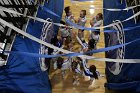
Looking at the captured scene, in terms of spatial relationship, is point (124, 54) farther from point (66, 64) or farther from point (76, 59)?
point (66, 64)

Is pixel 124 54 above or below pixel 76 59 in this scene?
above

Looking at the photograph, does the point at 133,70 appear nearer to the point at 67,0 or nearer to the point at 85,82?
the point at 85,82

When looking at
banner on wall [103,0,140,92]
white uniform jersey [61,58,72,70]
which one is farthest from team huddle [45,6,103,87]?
banner on wall [103,0,140,92]

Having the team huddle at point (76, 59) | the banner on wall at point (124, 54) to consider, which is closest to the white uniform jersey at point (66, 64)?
the team huddle at point (76, 59)

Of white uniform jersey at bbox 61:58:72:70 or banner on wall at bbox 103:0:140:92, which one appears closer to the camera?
banner on wall at bbox 103:0:140:92

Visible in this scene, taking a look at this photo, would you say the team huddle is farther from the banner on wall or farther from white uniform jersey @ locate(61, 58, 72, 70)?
the banner on wall

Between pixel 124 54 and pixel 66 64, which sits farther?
pixel 66 64

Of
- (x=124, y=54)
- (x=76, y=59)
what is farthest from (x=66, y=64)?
(x=124, y=54)

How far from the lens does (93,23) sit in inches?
253

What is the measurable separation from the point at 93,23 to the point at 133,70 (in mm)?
2109

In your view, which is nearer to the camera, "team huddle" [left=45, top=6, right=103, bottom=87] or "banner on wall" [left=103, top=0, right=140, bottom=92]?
"banner on wall" [left=103, top=0, right=140, bottom=92]

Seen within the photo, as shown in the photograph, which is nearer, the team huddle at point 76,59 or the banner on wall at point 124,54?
the banner on wall at point 124,54

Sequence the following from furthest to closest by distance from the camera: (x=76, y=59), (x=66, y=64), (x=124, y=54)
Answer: (x=76, y=59), (x=66, y=64), (x=124, y=54)

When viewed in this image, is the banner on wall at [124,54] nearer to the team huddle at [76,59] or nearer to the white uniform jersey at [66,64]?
the team huddle at [76,59]
